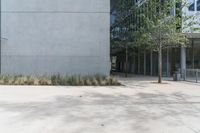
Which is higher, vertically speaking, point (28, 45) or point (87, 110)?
point (28, 45)

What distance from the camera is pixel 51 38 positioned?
26891 millimetres

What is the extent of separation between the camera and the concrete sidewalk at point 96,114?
28.9 feet

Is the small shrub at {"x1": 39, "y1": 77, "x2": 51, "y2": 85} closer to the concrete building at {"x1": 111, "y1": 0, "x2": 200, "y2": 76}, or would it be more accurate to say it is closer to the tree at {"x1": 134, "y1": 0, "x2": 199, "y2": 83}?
the tree at {"x1": 134, "y1": 0, "x2": 199, "y2": 83}

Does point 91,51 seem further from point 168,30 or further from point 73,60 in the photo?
point 168,30

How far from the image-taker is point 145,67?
136 ft

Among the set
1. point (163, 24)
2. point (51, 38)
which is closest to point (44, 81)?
point (51, 38)

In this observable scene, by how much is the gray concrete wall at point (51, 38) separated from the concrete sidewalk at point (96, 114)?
1191 centimetres

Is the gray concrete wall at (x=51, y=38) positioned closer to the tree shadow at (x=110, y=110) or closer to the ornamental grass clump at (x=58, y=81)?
the ornamental grass clump at (x=58, y=81)

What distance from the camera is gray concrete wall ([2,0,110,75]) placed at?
26.9m

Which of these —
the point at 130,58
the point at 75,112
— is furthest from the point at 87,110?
the point at 130,58

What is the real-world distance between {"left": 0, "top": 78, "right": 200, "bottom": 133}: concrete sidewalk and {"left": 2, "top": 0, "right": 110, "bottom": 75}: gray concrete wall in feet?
39.1


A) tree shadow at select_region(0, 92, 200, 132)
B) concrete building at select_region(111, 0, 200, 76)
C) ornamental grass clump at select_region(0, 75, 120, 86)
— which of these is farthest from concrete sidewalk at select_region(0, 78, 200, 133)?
concrete building at select_region(111, 0, 200, 76)

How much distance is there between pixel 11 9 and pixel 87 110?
1763 cm

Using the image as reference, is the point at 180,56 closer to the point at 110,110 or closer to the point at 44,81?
the point at 44,81
